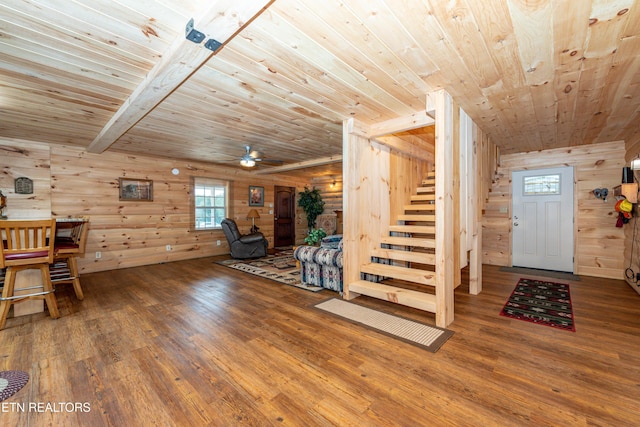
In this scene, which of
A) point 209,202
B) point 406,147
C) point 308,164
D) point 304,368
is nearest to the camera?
point 304,368

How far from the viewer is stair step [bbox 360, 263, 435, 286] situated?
286cm

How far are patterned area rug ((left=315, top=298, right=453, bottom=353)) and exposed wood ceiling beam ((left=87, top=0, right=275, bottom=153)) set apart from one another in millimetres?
2580

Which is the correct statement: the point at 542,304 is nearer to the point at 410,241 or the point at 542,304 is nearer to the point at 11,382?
the point at 410,241

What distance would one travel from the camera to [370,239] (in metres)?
3.69

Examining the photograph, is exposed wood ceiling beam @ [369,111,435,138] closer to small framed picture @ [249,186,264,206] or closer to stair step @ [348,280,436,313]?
stair step @ [348,280,436,313]

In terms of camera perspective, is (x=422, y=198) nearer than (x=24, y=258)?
No

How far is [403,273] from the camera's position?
3.11m

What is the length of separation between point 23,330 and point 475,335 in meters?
4.18

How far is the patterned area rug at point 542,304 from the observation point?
8.69 feet

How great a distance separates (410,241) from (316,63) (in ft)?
8.22

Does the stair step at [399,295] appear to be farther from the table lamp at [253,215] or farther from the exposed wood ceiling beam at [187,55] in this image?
the table lamp at [253,215]

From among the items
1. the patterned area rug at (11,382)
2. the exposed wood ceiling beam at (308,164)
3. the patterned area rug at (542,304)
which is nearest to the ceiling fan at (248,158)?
the exposed wood ceiling beam at (308,164)

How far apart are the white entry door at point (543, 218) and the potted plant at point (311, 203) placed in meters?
5.19

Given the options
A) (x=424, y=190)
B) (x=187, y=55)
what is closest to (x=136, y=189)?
(x=187, y=55)
